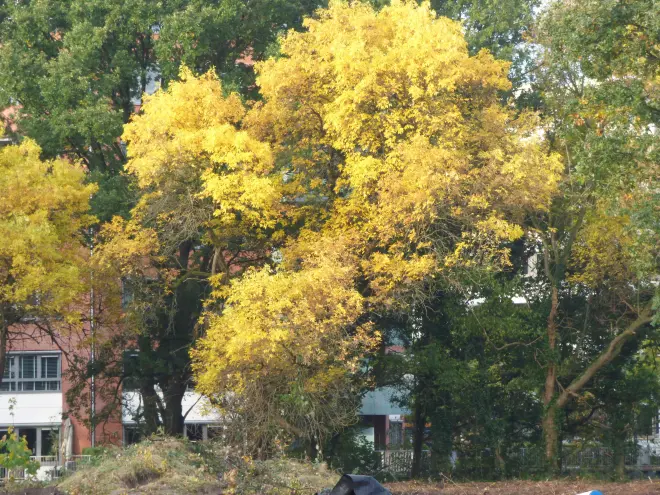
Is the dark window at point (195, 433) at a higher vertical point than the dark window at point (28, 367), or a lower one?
lower

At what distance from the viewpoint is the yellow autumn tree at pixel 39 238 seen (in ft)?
89.1

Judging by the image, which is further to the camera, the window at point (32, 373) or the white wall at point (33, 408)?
the window at point (32, 373)

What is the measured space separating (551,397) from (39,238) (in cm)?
1591

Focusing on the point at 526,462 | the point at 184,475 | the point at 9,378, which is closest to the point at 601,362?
the point at 526,462

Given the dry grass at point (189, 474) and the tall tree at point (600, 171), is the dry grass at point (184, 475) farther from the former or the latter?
the tall tree at point (600, 171)

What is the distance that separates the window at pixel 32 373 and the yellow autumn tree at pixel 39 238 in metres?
20.2

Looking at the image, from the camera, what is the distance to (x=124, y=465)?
1742cm

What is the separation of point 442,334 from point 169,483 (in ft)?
59.5

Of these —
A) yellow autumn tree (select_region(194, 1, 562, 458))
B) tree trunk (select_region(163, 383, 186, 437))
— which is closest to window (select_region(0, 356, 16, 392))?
tree trunk (select_region(163, 383, 186, 437))

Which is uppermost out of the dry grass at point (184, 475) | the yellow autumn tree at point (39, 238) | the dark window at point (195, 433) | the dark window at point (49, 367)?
the yellow autumn tree at point (39, 238)

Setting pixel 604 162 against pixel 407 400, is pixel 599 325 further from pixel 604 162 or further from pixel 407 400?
pixel 604 162

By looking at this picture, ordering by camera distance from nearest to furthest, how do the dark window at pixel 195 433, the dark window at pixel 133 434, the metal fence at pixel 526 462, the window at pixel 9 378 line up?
the dark window at pixel 195 433, the metal fence at pixel 526 462, the dark window at pixel 133 434, the window at pixel 9 378

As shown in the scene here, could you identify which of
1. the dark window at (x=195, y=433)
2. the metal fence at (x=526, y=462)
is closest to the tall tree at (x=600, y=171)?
the metal fence at (x=526, y=462)

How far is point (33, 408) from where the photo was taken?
49.1 metres
